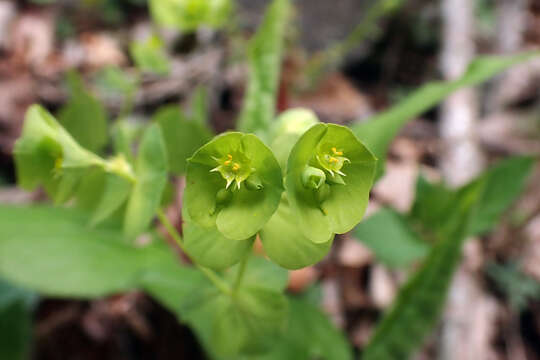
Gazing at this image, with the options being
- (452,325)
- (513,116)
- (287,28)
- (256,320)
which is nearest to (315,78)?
(287,28)

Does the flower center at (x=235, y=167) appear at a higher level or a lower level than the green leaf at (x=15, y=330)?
higher

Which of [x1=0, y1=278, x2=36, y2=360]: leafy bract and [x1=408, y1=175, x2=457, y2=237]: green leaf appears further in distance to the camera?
[x1=408, y1=175, x2=457, y2=237]: green leaf

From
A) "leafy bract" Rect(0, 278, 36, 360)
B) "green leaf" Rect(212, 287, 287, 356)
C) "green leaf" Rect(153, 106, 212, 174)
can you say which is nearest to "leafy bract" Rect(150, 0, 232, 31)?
"green leaf" Rect(153, 106, 212, 174)

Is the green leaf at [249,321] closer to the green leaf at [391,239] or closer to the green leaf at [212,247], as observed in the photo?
the green leaf at [212,247]

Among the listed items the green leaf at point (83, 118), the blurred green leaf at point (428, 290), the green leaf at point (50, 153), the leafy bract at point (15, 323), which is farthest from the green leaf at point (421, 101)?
the leafy bract at point (15, 323)

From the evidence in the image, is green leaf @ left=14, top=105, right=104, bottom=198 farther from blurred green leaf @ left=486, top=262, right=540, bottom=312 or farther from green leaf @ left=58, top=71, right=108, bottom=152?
blurred green leaf @ left=486, top=262, right=540, bottom=312
